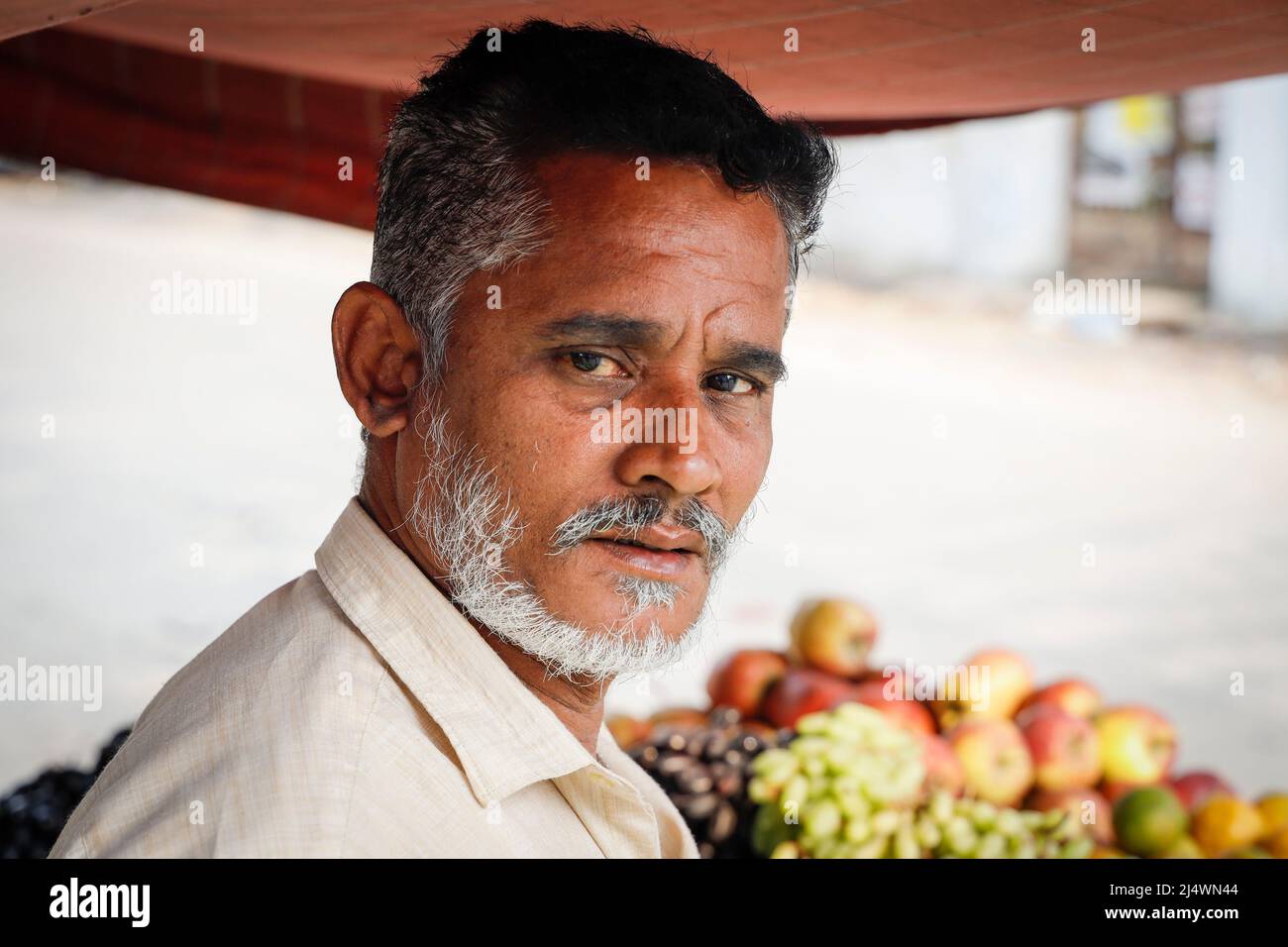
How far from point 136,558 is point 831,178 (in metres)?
5.67

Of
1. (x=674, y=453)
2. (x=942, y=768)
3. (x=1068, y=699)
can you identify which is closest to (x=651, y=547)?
(x=674, y=453)

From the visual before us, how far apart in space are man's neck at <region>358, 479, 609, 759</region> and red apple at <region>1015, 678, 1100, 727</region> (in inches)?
80.5

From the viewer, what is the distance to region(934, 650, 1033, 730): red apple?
11.1 feet

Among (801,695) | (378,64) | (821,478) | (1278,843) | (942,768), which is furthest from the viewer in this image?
(821,478)

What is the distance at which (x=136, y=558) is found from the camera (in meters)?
6.63

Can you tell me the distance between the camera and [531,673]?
1562 millimetres

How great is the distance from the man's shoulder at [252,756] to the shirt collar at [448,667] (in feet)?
0.10

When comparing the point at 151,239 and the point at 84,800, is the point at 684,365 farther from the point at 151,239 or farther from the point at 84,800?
the point at 151,239

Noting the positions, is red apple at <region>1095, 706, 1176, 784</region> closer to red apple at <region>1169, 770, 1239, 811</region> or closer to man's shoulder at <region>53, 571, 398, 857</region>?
red apple at <region>1169, 770, 1239, 811</region>

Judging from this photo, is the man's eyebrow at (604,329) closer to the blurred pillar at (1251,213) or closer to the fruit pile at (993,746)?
the fruit pile at (993,746)

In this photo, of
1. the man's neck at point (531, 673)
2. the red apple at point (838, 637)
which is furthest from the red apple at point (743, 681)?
the man's neck at point (531, 673)

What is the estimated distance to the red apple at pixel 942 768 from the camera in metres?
3.06

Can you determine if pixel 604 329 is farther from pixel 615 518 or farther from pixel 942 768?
pixel 942 768

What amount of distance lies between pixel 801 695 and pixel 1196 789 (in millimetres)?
1027
